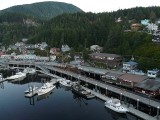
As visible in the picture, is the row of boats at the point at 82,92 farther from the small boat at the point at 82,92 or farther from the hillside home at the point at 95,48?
the hillside home at the point at 95,48

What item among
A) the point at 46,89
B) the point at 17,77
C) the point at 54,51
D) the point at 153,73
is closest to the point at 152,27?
the point at 54,51

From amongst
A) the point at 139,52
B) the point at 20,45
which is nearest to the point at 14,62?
the point at 20,45

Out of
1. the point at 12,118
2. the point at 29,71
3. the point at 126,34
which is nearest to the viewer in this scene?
the point at 12,118

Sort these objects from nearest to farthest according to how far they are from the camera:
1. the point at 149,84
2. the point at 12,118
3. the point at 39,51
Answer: the point at 12,118 < the point at 149,84 < the point at 39,51

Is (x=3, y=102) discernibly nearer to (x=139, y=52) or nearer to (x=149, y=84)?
(x=149, y=84)

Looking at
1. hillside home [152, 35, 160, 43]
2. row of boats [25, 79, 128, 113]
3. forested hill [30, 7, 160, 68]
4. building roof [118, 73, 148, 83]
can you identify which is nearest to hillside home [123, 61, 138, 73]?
forested hill [30, 7, 160, 68]

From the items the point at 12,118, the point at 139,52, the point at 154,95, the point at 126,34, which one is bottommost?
the point at 12,118

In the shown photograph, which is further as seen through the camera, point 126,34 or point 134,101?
point 126,34

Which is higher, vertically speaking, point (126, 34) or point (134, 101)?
point (126, 34)
